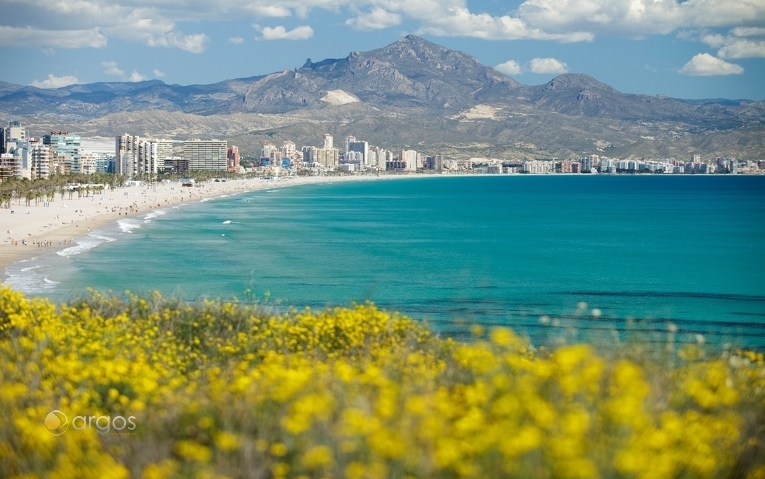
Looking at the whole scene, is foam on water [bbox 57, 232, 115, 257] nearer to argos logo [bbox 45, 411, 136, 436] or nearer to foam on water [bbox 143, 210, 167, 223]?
foam on water [bbox 143, 210, 167, 223]

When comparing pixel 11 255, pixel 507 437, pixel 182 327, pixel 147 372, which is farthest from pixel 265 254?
pixel 507 437

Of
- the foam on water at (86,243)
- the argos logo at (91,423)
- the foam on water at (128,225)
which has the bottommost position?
the foam on water at (86,243)

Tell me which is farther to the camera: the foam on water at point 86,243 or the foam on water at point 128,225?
the foam on water at point 128,225

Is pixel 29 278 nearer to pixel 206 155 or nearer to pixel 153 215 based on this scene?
pixel 153 215

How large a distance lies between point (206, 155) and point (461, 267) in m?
162

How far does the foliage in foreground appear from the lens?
507 centimetres

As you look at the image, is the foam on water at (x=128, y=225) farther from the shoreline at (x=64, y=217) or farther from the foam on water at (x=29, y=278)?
the foam on water at (x=29, y=278)

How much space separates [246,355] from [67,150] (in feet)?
539

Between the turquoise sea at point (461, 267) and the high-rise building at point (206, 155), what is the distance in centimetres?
11620

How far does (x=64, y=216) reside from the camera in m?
66.3

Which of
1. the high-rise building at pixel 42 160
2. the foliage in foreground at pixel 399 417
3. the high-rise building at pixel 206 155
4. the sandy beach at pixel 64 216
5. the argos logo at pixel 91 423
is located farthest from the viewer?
the high-rise building at pixel 206 155

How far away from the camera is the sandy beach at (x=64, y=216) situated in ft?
148

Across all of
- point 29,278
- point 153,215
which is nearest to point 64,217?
point 153,215

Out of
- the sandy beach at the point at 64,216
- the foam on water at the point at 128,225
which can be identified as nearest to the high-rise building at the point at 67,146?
the sandy beach at the point at 64,216
